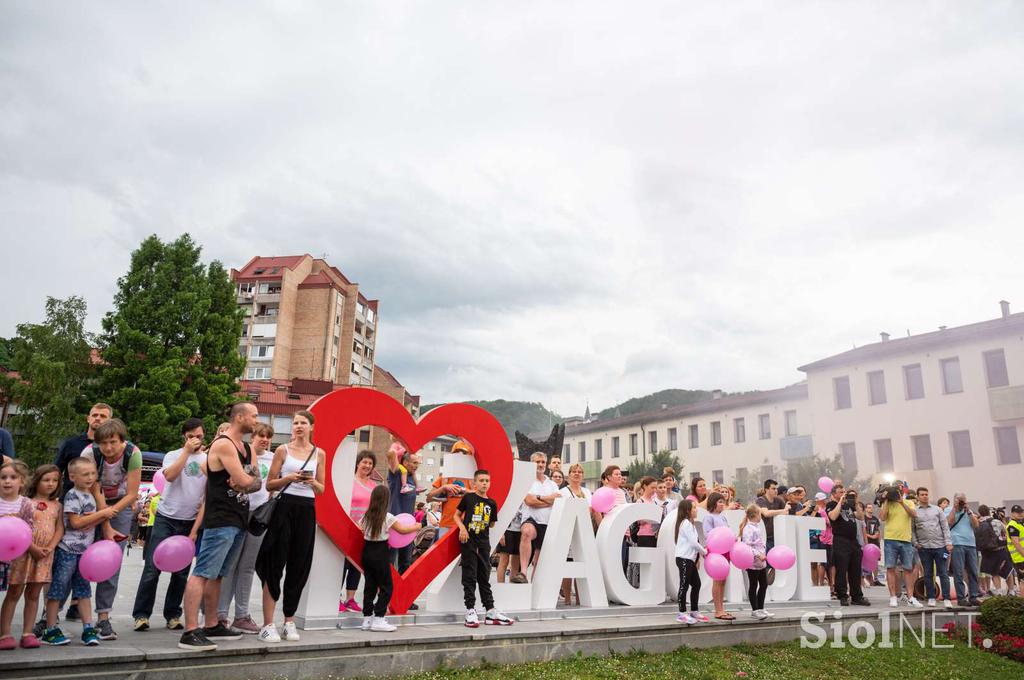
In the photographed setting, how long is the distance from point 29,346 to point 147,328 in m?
7.71

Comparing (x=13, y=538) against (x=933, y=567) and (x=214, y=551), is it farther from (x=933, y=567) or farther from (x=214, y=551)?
(x=933, y=567)

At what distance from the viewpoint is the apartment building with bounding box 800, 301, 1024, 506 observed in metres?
35.3

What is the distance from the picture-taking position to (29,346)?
35219 millimetres

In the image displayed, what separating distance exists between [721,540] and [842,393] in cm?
3900

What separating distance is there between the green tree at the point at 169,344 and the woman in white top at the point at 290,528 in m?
27.1

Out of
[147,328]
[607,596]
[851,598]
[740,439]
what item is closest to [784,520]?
[851,598]

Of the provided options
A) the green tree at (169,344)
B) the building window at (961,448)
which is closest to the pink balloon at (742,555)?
the green tree at (169,344)

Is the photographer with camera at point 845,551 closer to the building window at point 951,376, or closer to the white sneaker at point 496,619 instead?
the white sneaker at point 496,619

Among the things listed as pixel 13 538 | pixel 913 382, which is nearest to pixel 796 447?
pixel 913 382

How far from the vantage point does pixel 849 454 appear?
138 ft

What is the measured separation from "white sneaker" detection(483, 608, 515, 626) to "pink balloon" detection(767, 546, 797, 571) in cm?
507

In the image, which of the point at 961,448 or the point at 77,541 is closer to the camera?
the point at 77,541

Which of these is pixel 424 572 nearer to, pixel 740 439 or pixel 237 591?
pixel 237 591

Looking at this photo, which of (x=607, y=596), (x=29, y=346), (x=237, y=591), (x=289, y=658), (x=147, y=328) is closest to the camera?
(x=289, y=658)
